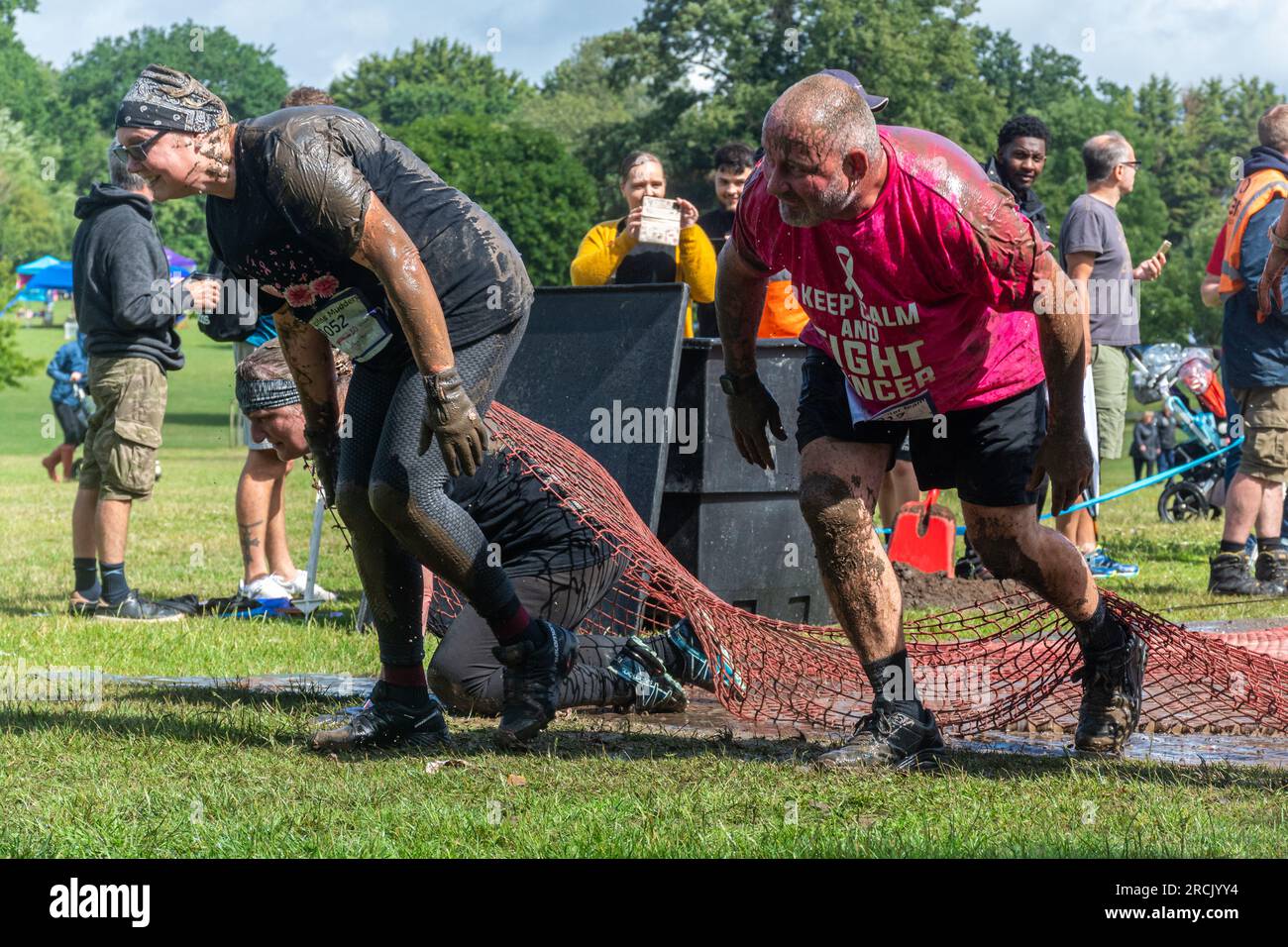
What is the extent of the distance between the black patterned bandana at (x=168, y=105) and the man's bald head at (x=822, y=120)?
57.4 inches

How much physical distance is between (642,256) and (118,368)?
8.85 ft

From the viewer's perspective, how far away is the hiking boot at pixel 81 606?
8.04 meters

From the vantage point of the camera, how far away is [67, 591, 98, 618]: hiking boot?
8039 mm

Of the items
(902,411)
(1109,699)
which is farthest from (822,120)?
(1109,699)

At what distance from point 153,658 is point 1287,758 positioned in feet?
14.0

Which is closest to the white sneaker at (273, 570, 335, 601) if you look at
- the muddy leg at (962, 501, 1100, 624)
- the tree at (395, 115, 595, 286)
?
the muddy leg at (962, 501, 1100, 624)

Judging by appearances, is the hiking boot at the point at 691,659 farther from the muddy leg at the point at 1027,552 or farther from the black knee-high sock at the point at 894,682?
the muddy leg at the point at 1027,552

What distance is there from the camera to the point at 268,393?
5.38 meters

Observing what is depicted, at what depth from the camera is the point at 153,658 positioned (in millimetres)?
6508

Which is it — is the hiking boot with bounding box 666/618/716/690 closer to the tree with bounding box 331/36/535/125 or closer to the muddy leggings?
the muddy leggings

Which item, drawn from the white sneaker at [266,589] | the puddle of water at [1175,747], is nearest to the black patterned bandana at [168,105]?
the puddle of water at [1175,747]

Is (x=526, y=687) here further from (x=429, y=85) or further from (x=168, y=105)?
(x=429, y=85)

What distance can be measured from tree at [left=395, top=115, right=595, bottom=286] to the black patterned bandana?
4325cm
